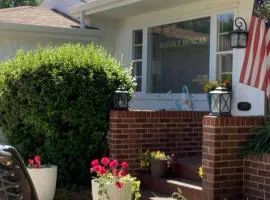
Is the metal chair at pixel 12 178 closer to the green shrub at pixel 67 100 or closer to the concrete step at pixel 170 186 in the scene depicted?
the concrete step at pixel 170 186

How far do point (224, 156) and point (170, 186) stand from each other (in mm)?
1227

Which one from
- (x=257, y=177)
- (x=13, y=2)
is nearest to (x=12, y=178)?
(x=257, y=177)

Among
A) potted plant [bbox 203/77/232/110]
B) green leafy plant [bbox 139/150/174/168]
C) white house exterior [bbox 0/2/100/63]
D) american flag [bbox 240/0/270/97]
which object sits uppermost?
white house exterior [bbox 0/2/100/63]

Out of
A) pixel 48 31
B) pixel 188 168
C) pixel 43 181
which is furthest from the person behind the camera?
pixel 48 31

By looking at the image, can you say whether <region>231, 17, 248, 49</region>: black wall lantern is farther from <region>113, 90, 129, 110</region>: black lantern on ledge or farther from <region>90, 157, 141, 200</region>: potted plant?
<region>90, 157, 141, 200</region>: potted plant

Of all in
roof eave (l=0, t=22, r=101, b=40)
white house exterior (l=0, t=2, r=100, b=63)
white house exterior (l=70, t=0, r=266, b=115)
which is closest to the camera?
white house exterior (l=70, t=0, r=266, b=115)

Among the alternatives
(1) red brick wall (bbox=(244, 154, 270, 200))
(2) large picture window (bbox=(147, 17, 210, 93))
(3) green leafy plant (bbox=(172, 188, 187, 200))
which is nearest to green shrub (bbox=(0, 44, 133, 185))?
(3) green leafy plant (bbox=(172, 188, 187, 200))

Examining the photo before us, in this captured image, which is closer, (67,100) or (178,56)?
(67,100)

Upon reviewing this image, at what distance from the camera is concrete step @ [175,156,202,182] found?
7642 millimetres

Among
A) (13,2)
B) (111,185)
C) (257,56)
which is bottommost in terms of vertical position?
(111,185)

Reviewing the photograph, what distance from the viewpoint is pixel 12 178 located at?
11.2ft

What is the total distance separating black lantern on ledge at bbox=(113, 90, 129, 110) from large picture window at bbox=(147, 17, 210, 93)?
2530 millimetres

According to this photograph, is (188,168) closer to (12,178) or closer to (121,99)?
(121,99)

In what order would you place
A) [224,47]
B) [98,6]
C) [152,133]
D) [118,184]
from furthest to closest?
[98,6], [224,47], [152,133], [118,184]
